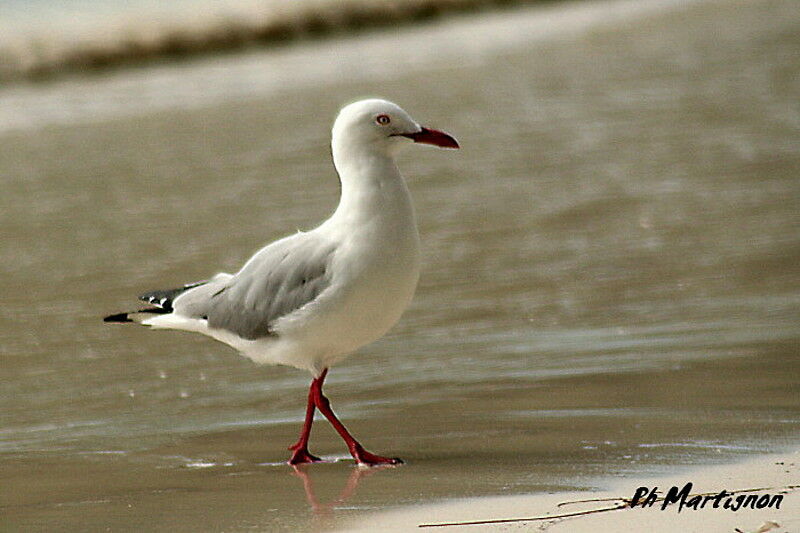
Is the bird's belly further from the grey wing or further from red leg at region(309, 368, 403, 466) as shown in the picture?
red leg at region(309, 368, 403, 466)

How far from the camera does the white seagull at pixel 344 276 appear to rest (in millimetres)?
5223

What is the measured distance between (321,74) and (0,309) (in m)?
11.7

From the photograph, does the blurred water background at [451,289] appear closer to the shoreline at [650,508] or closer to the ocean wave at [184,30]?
the shoreline at [650,508]

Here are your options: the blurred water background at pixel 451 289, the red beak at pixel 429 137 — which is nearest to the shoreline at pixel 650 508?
the blurred water background at pixel 451 289

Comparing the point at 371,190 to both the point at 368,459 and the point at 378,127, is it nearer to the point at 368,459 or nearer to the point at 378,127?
the point at 378,127

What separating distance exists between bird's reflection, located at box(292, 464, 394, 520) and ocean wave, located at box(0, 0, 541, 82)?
58.1 feet

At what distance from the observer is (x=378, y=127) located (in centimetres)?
541

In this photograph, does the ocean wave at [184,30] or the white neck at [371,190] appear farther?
the ocean wave at [184,30]

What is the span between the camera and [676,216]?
379 inches

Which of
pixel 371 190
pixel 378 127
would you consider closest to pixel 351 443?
pixel 371 190

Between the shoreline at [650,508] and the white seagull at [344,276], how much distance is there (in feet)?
2.62

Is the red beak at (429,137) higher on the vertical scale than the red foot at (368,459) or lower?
higher

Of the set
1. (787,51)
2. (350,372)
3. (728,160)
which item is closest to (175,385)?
(350,372)

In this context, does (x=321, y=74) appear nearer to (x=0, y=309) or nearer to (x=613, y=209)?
(x=613, y=209)
